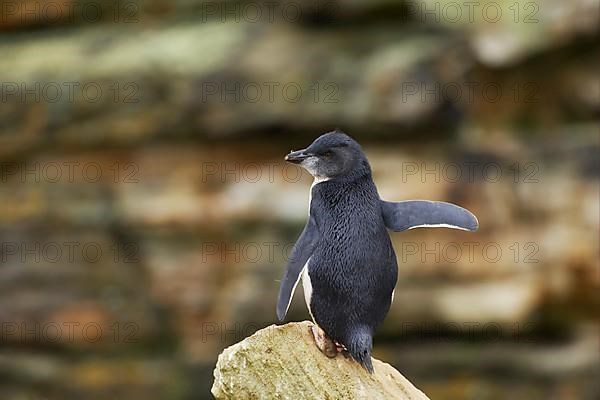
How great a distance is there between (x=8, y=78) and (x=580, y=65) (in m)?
4.08

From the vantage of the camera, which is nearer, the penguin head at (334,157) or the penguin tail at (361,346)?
the penguin tail at (361,346)

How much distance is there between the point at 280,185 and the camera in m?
7.69

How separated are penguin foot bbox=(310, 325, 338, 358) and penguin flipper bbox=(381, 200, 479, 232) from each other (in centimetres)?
43

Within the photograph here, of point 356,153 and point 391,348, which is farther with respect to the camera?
point 391,348

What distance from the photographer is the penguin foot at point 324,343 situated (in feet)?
11.9

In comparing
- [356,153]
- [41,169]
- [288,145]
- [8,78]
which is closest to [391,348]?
[288,145]

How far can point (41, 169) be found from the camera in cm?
795

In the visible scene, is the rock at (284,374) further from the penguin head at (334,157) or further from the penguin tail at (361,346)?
the penguin head at (334,157)

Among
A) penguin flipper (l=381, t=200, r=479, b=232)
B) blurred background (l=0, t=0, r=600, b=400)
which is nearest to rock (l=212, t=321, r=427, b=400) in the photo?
penguin flipper (l=381, t=200, r=479, b=232)

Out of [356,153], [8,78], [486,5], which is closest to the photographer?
[356,153]

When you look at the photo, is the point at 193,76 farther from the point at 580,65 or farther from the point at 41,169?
the point at 580,65

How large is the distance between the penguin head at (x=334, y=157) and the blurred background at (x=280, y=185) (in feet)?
12.0

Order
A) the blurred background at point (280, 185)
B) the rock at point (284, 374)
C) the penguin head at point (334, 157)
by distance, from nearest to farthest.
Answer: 1. the rock at point (284, 374)
2. the penguin head at point (334, 157)
3. the blurred background at point (280, 185)

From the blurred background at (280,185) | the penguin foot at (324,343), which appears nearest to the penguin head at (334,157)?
the penguin foot at (324,343)
